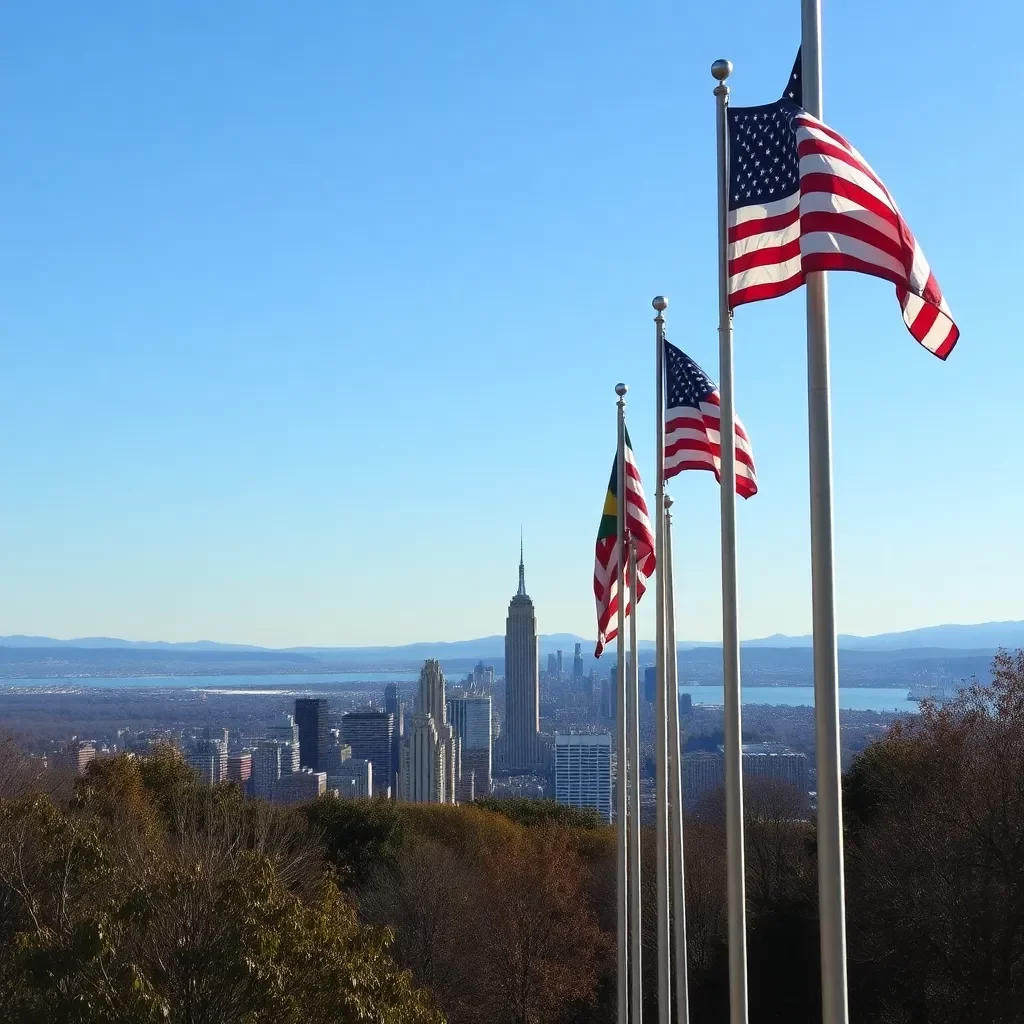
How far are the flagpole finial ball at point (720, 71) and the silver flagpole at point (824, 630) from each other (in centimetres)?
269

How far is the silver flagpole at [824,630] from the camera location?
29.2 feet

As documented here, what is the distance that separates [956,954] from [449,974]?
53.6 ft

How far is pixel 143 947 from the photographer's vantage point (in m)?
17.2

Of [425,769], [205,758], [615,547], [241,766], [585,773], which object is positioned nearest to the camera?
[615,547]

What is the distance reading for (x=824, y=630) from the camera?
9.34 metres

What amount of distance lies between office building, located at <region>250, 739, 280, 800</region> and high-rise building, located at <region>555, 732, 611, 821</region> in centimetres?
3236

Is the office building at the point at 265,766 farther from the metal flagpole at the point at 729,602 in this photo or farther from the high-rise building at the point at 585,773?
the metal flagpole at the point at 729,602

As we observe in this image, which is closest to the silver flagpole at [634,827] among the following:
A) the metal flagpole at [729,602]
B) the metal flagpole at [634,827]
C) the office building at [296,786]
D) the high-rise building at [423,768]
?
the metal flagpole at [634,827]

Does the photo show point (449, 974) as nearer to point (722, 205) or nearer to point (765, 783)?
point (765, 783)

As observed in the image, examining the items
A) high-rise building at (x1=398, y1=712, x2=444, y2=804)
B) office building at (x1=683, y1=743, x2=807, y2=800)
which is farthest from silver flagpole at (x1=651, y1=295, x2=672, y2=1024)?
high-rise building at (x1=398, y1=712, x2=444, y2=804)

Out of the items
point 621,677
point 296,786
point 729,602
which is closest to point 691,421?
point 729,602

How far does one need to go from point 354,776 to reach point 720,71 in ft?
520

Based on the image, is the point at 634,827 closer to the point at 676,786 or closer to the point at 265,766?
the point at 676,786

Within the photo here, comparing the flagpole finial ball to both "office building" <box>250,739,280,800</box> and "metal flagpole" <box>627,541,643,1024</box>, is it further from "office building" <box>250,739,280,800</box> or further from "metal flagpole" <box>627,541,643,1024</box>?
"office building" <box>250,739,280,800</box>
